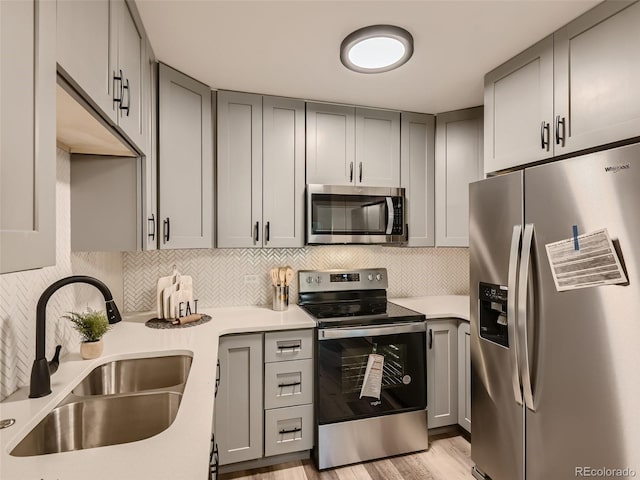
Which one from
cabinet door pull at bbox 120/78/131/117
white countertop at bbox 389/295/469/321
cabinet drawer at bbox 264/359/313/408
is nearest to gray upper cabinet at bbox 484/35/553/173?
white countertop at bbox 389/295/469/321

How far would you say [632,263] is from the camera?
1.20m

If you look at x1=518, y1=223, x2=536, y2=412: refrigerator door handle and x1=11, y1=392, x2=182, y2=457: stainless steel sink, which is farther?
x1=518, y1=223, x2=536, y2=412: refrigerator door handle

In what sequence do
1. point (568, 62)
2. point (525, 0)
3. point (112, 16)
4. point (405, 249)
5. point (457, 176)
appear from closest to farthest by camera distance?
point (112, 16), point (525, 0), point (568, 62), point (457, 176), point (405, 249)

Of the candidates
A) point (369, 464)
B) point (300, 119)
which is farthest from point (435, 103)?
point (369, 464)

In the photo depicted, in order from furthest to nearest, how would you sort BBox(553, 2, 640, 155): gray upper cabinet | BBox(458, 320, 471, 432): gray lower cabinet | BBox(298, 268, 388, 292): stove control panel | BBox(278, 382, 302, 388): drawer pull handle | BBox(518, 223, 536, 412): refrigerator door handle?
BBox(298, 268, 388, 292): stove control panel < BBox(458, 320, 471, 432): gray lower cabinet < BBox(278, 382, 302, 388): drawer pull handle < BBox(518, 223, 536, 412): refrigerator door handle < BBox(553, 2, 640, 155): gray upper cabinet

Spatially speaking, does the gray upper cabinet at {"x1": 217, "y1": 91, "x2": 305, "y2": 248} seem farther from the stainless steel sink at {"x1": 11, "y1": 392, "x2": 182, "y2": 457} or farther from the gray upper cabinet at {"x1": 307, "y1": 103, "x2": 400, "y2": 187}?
the stainless steel sink at {"x1": 11, "y1": 392, "x2": 182, "y2": 457}

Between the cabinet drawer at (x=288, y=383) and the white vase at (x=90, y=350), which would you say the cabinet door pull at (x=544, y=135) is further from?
the white vase at (x=90, y=350)

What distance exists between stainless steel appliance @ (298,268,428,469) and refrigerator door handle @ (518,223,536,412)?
2.54ft

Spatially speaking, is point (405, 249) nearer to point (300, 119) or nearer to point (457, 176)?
point (457, 176)

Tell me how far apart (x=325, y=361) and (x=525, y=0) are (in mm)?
2046

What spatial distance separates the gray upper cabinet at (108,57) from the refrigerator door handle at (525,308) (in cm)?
173

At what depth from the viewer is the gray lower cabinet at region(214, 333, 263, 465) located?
2.03 meters

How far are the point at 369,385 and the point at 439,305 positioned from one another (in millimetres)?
897

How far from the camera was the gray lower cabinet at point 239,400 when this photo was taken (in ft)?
6.66
